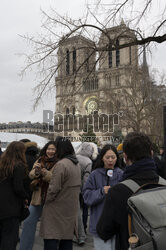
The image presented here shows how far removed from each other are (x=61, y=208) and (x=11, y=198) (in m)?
0.60

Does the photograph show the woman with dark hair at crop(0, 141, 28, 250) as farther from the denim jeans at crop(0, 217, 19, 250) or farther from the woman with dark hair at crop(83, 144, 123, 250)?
the woman with dark hair at crop(83, 144, 123, 250)

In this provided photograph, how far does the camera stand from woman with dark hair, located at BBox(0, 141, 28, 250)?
3281mm

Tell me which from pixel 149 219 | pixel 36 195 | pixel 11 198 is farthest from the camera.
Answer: pixel 36 195

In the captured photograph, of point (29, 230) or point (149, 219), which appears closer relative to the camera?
point (149, 219)

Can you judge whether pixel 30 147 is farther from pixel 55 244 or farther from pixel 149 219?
pixel 149 219

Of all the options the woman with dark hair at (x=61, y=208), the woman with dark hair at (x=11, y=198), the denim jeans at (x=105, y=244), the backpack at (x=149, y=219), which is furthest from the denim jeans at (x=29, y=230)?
the backpack at (x=149, y=219)

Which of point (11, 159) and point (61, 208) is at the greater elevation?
point (11, 159)

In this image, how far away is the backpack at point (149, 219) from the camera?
1.41m

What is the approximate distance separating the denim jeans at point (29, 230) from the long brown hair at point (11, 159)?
2.58ft

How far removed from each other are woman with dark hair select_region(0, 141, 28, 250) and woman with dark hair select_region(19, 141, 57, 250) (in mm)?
327

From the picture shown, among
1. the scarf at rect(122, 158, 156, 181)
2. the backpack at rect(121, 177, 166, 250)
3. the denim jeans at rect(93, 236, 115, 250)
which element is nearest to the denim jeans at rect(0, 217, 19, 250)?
the denim jeans at rect(93, 236, 115, 250)

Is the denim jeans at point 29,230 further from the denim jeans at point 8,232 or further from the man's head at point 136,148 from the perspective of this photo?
the man's head at point 136,148

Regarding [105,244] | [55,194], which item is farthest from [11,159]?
[105,244]

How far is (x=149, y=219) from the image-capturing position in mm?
1436
